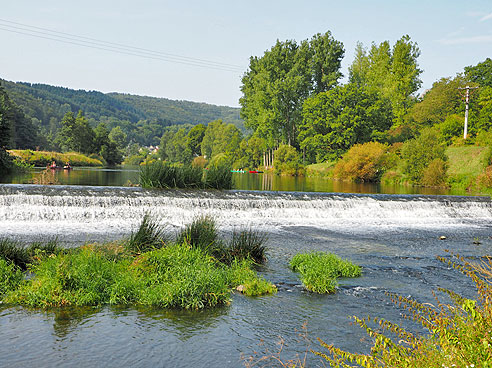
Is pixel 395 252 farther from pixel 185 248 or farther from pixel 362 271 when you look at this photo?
pixel 185 248

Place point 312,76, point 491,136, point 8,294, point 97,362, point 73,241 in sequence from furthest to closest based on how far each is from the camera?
point 312,76
point 491,136
point 73,241
point 8,294
point 97,362

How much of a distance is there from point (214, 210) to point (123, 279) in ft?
33.1

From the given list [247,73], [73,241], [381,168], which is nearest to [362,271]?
[73,241]

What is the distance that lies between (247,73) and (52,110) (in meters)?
92.4

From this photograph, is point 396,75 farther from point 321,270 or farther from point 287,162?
point 321,270

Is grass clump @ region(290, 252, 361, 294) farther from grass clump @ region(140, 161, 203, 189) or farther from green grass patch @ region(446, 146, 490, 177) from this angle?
green grass patch @ region(446, 146, 490, 177)

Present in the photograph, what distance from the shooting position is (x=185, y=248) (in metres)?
7.83

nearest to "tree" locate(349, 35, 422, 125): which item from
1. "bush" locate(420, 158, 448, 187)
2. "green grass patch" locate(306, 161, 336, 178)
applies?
"green grass patch" locate(306, 161, 336, 178)

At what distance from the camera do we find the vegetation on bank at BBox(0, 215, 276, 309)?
6.42 metres

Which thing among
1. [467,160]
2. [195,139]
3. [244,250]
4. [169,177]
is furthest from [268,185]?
[195,139]

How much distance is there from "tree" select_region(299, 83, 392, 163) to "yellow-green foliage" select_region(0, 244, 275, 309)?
45.1 metres

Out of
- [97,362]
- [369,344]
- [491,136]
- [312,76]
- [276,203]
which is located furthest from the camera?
[312,76]

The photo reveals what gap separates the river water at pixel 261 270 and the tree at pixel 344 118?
3093 cm

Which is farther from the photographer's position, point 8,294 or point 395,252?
point 395,252
